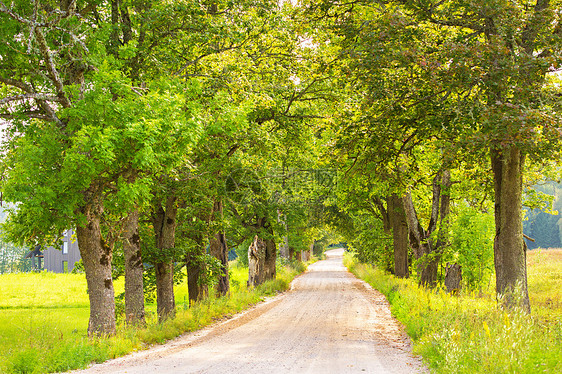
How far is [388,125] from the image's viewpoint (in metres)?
11.9

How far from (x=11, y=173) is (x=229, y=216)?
1859 centimetres

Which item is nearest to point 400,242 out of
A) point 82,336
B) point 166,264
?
point 166,264

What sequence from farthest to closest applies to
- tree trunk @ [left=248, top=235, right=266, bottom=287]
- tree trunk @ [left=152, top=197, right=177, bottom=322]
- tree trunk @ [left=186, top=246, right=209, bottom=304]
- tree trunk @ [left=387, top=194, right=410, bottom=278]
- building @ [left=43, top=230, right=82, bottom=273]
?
building @ [left=43, top=230, right=82, bottom=273]
tree trunk @ [left=248, top=235, right=266, bottom=287]
tree trunk @ [left=387, top=194, right=410, bottom=278]
tree trunk @ [left=186, top=246, right=209, bottom=304]
tree trunk @ [left=152, top=197, right=177, bottom=322]

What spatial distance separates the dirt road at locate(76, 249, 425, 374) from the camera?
8.24m

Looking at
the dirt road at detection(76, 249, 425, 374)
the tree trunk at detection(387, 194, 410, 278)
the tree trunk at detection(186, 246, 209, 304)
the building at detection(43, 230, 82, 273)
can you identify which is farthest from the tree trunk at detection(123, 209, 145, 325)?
the building at detection(43, 230, 82, 273)

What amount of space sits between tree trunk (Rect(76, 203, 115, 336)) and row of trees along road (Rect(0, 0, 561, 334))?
3 centimetres

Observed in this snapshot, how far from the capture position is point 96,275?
437 inches

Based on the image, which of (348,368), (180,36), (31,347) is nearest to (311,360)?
(348,368)

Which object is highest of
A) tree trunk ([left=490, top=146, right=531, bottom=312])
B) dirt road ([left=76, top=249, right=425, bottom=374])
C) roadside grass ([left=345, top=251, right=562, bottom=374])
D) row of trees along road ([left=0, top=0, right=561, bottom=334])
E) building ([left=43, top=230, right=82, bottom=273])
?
row of trees along road ([left=0, top=0, right=561, bottom=334])

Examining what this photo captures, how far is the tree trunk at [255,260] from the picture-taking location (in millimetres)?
25922

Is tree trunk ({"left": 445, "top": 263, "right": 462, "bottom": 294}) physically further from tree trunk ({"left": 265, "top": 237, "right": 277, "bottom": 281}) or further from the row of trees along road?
tree trunk ({"left": 265, "top": 237, "right": 277, "bottom": 281})

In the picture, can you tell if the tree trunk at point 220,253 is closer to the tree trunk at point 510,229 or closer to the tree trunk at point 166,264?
the tree trunk at point 166,264

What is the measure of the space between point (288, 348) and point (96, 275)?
Result: 481 cm

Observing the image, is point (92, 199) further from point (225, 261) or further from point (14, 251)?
point (14, 251)
